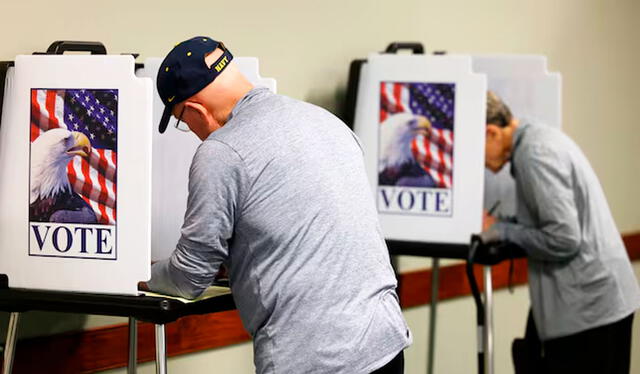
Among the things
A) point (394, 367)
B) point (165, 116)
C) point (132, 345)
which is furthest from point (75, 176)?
point (394, 367)

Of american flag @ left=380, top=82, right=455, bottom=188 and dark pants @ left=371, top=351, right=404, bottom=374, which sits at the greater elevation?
american flag @ left=380, top=82, right=455, bottom=188

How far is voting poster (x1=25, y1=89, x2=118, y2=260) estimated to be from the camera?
2.21 m

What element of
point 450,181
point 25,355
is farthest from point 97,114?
point 450,181

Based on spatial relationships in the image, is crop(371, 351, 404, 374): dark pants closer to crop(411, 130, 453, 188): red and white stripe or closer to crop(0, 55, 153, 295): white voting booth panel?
crop(0, 55, 153, 295): white voting booth panel

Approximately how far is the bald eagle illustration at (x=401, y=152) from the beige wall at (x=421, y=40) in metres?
0.31

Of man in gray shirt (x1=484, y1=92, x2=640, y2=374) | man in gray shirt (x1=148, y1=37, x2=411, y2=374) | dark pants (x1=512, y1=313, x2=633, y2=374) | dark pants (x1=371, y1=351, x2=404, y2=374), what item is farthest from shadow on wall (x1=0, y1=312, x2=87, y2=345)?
dark pants (x1=512, y1=313, x2=633, y2=374)

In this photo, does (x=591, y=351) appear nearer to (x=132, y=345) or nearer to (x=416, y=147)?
(x=416, y=147)

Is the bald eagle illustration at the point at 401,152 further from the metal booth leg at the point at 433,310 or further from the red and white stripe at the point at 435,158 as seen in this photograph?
the metal booth leg at the point at 433,310

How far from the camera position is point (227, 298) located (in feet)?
7.50

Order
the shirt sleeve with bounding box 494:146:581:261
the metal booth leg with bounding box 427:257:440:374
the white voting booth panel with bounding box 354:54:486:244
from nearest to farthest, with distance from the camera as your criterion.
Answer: the white voting booth panel with bounding box 354:54:486:244
the shirt sleeve with bounding box 494:146:581:261
the metal booth leg with bounding box 427:257:440:374

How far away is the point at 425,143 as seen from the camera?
330 centimetres

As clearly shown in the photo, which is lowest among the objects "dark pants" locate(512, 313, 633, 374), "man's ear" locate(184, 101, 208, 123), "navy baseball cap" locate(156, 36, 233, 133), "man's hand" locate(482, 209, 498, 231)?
"dark pants" locate(512, 313, 633, 374)

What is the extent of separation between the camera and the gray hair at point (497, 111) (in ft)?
11.5

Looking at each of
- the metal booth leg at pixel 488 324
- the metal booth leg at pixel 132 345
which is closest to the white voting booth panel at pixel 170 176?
the metal booth leg at pixel 132 345
